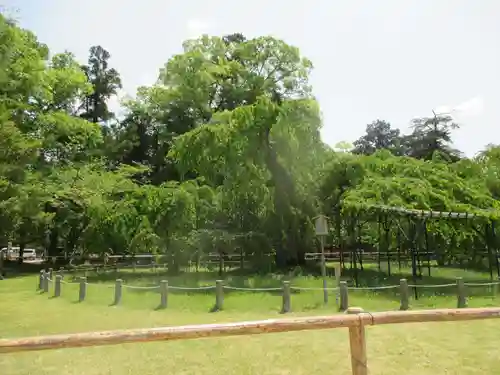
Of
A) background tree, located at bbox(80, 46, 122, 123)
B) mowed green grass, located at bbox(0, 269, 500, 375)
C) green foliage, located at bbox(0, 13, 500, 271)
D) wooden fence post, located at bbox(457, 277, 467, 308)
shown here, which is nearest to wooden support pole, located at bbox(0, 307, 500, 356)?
mowed green grass, located at bbox(0, 269, 500, 375)

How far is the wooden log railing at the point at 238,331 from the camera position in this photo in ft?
10.8

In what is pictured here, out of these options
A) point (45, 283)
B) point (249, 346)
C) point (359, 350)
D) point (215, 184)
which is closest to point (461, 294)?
point (249, 346)

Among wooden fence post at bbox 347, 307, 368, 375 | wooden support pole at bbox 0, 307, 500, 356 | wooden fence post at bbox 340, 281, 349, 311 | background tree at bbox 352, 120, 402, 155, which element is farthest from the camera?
background tree at bbox 352, 120, 402, 155

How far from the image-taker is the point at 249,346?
23.6 feet

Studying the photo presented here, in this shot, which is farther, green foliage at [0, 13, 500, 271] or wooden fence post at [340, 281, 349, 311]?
green foliage at [0, 13, 500, 271]

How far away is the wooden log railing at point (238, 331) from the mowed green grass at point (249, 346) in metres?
2.33

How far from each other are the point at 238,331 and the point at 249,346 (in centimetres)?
395

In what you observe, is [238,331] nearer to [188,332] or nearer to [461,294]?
[188,332]

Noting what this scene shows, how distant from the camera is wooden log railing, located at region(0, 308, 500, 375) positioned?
3277 mm

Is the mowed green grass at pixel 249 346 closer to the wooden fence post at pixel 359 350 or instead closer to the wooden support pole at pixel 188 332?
the wooden fence post at pixel 359 350

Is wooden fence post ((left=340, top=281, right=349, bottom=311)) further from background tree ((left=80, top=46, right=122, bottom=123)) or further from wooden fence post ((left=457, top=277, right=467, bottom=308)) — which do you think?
background tree ((left=80, top=46, right=122, bottom=123))

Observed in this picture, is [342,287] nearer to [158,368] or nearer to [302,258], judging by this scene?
[158,368]

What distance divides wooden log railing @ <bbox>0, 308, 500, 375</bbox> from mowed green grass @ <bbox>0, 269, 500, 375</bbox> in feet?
7.64

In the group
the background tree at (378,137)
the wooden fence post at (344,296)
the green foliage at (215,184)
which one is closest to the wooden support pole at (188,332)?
the wooden fence post at (344,296)
